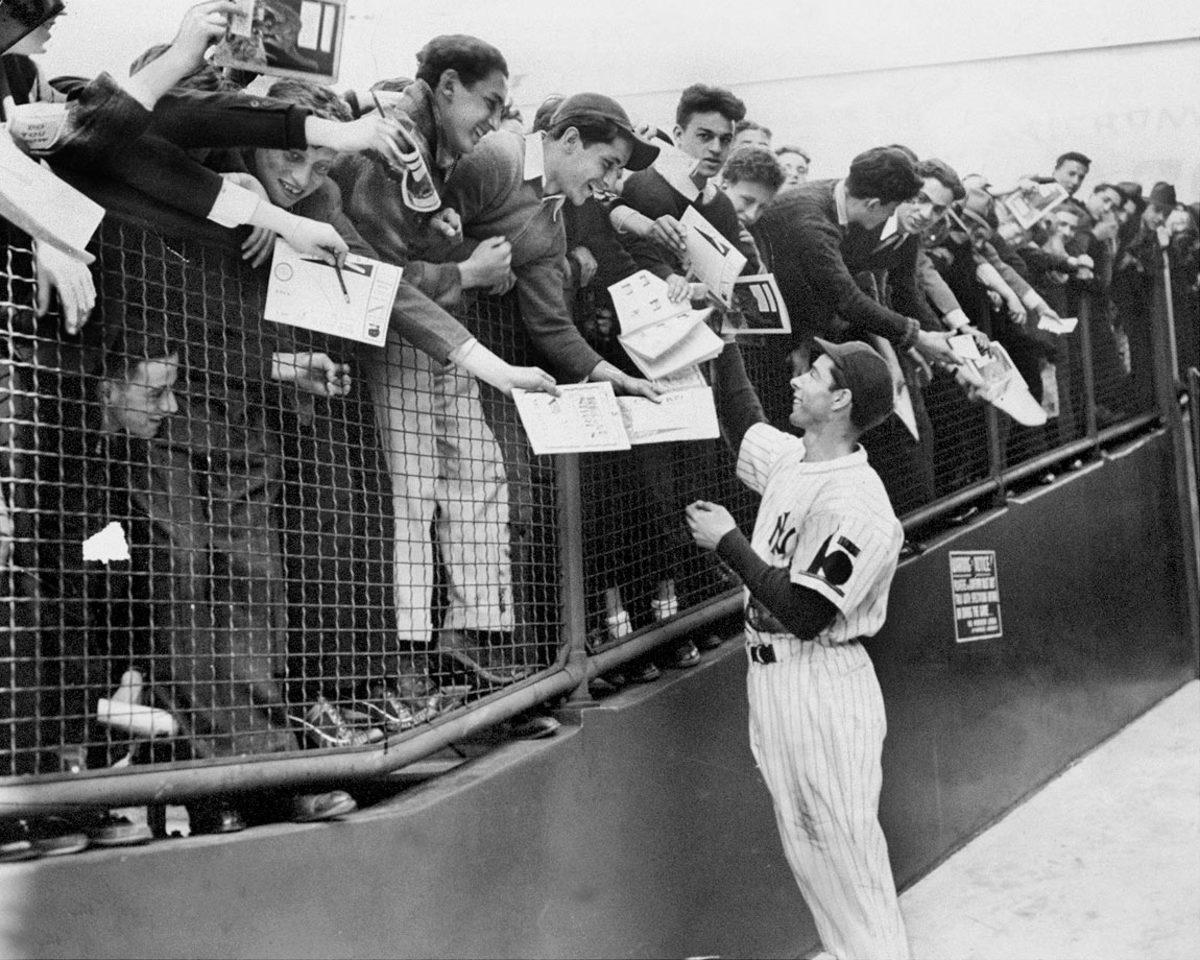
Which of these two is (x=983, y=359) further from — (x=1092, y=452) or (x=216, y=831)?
(x=216, y=831)

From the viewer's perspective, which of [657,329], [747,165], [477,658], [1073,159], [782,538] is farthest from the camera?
[1073,159]

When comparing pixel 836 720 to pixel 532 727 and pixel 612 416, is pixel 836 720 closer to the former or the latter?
pixel 532 727

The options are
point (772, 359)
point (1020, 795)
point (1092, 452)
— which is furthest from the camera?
point (1092, 452)

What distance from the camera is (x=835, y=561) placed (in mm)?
3051

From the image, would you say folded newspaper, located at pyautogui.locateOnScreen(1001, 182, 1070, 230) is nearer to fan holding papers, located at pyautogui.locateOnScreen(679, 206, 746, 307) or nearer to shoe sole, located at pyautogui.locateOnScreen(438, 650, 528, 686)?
fan holding papers, located at pyautogui.locateOnScreen(679, 206, 746, 307)

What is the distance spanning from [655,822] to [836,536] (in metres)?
0.83

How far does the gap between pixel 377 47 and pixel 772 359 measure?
4.90 ft

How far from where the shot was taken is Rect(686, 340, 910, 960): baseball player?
121 inches

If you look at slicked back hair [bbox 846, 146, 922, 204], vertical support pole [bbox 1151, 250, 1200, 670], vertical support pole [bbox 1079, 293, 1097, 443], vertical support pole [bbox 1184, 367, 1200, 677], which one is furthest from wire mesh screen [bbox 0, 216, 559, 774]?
vertical support pole [bbox 1184, 367, 1200, 677]

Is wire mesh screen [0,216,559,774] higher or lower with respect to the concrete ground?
higher

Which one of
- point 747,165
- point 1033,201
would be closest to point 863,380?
point 747,165

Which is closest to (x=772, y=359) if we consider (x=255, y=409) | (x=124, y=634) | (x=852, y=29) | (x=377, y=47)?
(x=852, y=29)

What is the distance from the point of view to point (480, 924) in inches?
108

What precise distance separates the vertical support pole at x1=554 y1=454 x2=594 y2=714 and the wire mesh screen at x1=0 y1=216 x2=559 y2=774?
180 millimetres
